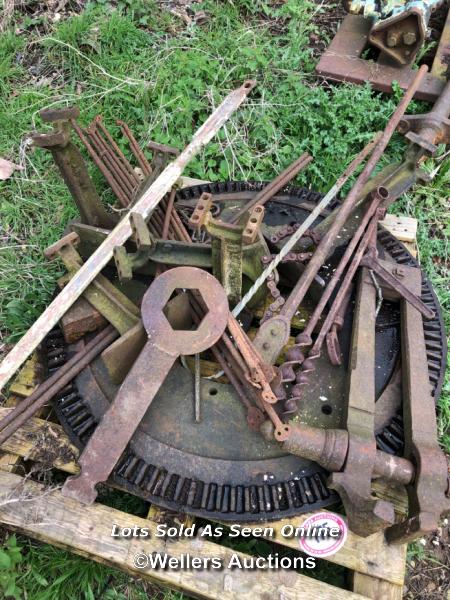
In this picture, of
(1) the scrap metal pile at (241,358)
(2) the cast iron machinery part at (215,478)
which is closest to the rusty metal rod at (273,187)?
(1) the scrap metal pile at (241,358)

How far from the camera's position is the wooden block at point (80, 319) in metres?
2.25

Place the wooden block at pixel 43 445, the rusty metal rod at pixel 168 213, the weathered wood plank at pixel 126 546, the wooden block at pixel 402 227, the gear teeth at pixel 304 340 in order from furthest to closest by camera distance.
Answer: the wooden block at pixel 402 227 < the rusty metal rod at pixel 168 213 < the wooden block at pixel 43 445 < the gear teeth at pixel 304 340 < the weathered wood plank at pixel 126 546

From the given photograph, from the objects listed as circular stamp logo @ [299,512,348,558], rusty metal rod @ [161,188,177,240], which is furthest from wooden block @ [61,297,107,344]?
circular stamp logo @ [299,512,348,558]

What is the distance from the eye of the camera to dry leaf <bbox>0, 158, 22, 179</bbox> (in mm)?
3340

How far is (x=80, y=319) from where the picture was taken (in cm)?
225

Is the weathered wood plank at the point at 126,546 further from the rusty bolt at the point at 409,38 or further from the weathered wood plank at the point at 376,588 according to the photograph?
the rusty bolt at the point at 409,38

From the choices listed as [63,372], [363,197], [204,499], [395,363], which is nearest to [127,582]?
[204,499]

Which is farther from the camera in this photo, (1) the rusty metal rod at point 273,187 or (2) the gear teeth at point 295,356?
(1) the rusty metal rod at point 273,187

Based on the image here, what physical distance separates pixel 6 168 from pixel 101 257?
156cm

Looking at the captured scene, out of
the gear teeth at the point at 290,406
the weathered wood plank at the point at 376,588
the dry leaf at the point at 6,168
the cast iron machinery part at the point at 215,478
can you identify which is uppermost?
the gear teeth at the point at 290,406

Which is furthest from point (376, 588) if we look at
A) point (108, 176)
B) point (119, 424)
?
point (108, 176)

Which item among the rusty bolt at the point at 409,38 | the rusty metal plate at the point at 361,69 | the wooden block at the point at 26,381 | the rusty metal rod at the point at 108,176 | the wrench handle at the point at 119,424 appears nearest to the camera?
the wrench handle at the point at 119,424

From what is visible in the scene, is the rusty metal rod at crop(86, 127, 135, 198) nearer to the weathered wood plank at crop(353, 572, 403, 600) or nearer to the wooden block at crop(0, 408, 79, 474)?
the wooden block at crop(0, 408, 79, 474)

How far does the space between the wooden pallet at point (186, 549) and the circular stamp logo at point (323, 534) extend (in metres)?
0.03
